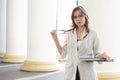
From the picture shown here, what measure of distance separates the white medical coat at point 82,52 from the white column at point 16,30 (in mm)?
10101

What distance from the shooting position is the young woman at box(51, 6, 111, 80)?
3.75 m

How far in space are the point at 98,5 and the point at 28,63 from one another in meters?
5.08

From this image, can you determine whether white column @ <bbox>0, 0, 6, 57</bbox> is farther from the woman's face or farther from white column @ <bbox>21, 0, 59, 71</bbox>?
the woman's face

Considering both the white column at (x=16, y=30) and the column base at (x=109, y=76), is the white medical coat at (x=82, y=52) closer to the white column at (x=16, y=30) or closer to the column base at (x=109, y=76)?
the column base at (x=109, y=76)

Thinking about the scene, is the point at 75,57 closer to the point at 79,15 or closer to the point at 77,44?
the point at 77,44

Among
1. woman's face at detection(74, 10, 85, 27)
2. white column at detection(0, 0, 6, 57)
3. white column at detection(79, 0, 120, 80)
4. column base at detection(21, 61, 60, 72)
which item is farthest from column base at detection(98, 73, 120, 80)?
white column at detection(0, 0, 6, 57)

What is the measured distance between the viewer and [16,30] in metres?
13.8

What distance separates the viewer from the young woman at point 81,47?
3750 millimetres

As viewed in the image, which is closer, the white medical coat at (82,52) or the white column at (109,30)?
the white medical coat at (82,52)

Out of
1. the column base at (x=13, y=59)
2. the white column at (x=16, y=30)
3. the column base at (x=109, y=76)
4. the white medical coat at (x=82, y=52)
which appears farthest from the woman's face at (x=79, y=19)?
the column base at (x=13, y=59)

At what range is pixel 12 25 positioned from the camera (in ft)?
45.1

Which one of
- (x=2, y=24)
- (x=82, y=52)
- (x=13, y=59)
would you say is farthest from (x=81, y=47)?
(x=2, y=24)

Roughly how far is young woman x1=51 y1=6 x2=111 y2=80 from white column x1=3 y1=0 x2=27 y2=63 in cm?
1008

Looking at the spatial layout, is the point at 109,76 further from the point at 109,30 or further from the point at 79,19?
the point at 79,19
